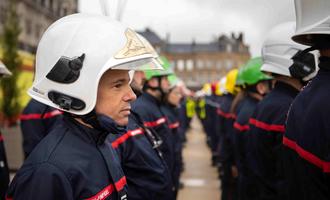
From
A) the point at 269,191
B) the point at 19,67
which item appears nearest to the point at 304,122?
the point at 269,191

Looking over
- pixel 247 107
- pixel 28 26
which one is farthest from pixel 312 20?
pixel 28 26

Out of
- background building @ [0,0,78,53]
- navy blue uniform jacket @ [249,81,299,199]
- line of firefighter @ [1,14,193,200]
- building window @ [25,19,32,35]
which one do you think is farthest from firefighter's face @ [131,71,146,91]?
building window @ [25,19,32,35]

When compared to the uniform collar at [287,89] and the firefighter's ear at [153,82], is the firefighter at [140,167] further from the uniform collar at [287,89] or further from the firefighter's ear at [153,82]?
the firefighter's ear at [153,82]

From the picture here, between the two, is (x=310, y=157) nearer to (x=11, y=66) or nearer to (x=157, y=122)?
(x=157, y=122)

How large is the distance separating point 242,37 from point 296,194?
83.1m

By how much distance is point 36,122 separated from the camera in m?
4.82

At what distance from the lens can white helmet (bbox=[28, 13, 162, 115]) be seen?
2.08m

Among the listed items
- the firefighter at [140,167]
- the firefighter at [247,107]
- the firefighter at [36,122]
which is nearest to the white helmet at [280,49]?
the firefighter at [247,107]

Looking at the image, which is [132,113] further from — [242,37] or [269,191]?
[242,37]

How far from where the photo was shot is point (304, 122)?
84.1 inches

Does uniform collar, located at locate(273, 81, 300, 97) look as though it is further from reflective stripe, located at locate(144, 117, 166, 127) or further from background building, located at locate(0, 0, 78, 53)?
background building, located at locate(0, 0, 78, 53)

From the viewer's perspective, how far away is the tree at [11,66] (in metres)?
10.9

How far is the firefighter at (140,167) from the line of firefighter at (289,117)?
95cm

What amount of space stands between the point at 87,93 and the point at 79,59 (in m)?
0.18
